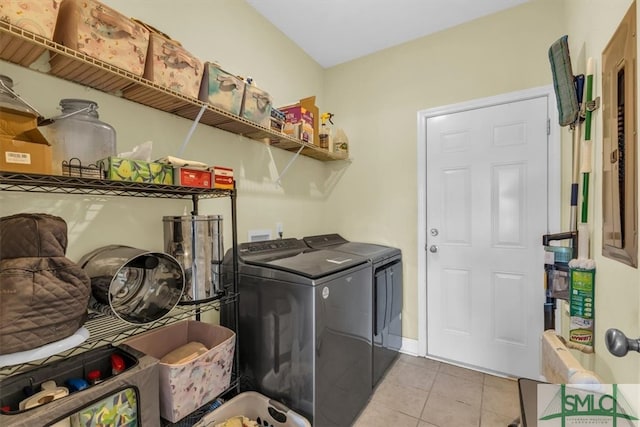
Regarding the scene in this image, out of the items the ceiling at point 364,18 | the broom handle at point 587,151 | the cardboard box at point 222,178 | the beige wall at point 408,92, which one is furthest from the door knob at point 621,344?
Result: the ceiling at point 364,18

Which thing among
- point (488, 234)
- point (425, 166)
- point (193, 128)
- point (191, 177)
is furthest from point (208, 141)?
point (488, 234)

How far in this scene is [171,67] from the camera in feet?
4.09

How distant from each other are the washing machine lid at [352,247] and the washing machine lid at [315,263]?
0.22 metres

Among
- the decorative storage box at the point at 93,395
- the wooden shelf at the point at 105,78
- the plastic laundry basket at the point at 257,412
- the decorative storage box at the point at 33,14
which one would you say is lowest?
the plastic laundry basket at the point at 257,412

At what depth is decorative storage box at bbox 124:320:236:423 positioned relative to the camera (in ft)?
3.59

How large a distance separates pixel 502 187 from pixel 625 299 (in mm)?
1390

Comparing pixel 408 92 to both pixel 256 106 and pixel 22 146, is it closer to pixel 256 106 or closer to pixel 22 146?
pixel 256 106

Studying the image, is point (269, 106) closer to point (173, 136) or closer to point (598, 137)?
point (173, 136)

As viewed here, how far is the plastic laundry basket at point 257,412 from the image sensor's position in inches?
49.7

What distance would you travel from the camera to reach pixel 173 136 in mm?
1550

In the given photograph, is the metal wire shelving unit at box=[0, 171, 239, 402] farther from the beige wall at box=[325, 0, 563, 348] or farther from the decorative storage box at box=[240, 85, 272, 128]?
the beige wall at box=[325, 0, 563, 348]

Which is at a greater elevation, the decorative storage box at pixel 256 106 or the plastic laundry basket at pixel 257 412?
the decorative storage box at pixel 256 106

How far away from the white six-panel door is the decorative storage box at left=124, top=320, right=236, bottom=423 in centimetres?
182

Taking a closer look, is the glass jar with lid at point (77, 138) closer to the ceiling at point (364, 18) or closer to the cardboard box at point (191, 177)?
the cardboard box at point (191, 177)
